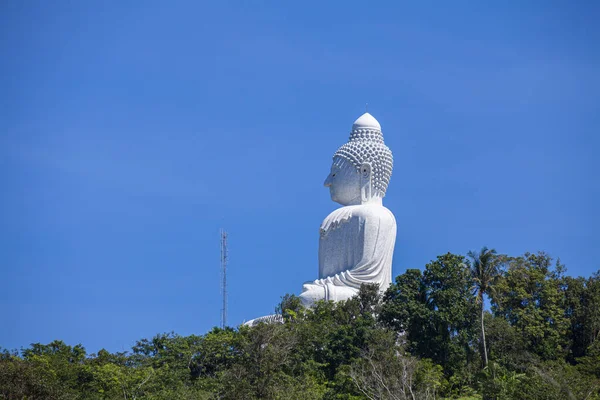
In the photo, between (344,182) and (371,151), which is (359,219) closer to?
(344,182)

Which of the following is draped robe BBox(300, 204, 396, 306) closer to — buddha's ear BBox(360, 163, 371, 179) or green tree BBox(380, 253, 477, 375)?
buddha's ear BBox(360, 163, 371, 179)

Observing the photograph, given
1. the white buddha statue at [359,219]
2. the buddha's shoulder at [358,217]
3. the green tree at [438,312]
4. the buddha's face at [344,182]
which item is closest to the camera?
the green tree at [438,312]

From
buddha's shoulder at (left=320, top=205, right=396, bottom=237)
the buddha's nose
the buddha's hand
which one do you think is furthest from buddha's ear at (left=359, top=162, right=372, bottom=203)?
the buddha's hand

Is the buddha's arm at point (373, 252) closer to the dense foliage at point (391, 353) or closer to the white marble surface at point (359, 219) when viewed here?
the white marble surface at point (359, 219)

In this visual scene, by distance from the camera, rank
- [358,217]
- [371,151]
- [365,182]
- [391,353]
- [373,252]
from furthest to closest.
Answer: [365,182], [371,151], [358,217], [373,252], [391,353]

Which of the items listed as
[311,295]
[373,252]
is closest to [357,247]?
[373,252]

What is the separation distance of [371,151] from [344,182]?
1.80 metres

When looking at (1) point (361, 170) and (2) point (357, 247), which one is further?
(1) point (361, 170)

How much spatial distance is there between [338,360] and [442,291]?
15.1ft

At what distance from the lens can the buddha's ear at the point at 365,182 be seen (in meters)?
63.6

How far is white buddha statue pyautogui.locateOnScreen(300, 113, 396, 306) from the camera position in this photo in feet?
204

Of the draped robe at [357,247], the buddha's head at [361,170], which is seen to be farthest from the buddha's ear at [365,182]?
the draped robe at [357,247]

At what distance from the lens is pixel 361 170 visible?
6366 cm

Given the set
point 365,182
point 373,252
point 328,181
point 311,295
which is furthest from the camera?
point 328,181
